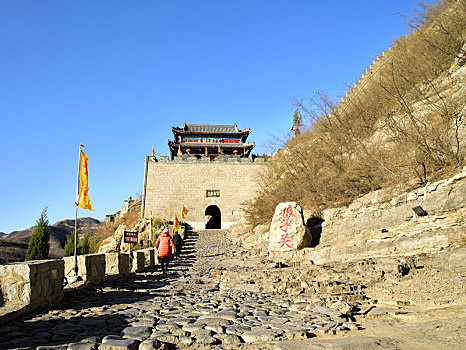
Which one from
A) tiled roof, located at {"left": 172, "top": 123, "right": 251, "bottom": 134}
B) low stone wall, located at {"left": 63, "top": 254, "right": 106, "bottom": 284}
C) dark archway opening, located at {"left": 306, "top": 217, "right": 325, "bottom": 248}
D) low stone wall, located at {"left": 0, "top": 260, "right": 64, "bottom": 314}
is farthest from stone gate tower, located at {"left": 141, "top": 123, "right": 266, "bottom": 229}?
low stone wall, located at {"left": 0, "top": 260, "right": 64, "bottom": 314}

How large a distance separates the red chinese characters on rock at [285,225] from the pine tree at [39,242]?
1549 centimetres

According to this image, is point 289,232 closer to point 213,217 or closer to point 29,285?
point 29,285

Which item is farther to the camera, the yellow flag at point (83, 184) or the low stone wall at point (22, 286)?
the yellow flag at point (83, 184)

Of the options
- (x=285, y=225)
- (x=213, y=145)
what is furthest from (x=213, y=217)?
(x=285, y=225)

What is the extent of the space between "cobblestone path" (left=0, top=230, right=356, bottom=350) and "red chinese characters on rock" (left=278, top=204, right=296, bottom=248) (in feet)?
15.7

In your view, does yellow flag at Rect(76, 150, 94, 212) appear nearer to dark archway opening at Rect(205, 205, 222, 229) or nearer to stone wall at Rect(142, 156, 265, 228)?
stone wall at Rect(142, 156, 265, 228)

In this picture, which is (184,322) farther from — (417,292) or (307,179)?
(307,179)

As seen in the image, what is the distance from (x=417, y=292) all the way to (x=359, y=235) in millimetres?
4180

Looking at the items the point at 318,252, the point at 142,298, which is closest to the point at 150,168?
the point at 318,252

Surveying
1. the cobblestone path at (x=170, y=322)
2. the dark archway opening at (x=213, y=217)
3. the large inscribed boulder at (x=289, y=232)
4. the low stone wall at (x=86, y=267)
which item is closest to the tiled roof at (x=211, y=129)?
the dark archway opening at (x=213, y=217)

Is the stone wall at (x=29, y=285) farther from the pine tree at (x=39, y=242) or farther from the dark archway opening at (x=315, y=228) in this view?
the pine tree at (x=39, y=242)

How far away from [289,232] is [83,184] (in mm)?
6365

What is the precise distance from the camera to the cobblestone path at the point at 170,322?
10.4 ft

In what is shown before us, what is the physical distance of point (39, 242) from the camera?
782 inches
